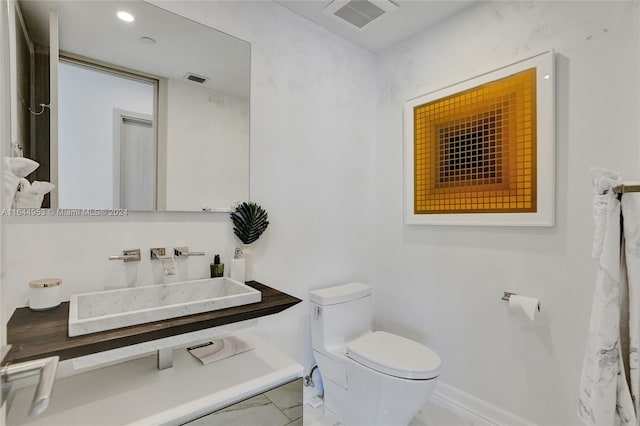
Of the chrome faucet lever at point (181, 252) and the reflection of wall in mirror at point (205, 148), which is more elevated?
the reflection of wall in mirror at point (205, 148)

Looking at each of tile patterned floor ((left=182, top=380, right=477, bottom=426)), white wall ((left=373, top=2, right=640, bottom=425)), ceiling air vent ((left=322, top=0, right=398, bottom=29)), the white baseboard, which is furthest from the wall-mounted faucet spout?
the white baseboard

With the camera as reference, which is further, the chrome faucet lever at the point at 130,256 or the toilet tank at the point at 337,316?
the toilet tank at the point at 337,316

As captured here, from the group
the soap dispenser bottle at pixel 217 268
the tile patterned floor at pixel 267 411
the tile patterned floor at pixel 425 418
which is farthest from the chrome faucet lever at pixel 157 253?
the tile patterned floor at pixel 425 418

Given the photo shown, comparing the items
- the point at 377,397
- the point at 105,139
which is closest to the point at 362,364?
the point at 377,397

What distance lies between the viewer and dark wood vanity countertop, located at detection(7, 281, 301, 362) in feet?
2.97

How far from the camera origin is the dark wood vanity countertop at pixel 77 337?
907 mm

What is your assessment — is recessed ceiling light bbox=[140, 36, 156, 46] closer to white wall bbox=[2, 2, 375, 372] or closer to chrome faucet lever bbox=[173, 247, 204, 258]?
white wall bbox=[2, 2, 375, 372]

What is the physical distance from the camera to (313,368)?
2068mm

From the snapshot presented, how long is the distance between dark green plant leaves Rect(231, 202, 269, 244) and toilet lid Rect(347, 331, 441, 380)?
0.81 meters

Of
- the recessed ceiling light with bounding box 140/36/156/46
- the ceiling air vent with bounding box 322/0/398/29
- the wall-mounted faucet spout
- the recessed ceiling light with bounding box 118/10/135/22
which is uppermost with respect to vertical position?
the ceiling air vent with bounding box 322/0/398/29

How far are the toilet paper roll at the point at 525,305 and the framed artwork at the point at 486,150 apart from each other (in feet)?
1.24

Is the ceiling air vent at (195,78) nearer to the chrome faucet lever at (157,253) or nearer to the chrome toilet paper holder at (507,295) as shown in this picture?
the chrome faucet lever at (157,253)

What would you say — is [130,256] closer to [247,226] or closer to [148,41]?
[247,226]

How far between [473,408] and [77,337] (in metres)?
2.02
